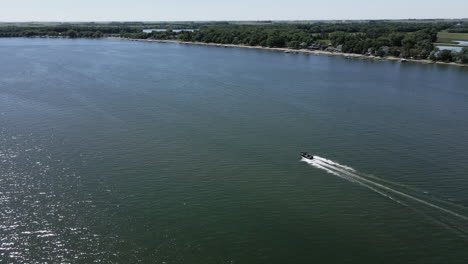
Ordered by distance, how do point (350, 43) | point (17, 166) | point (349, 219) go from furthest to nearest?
1. point (350, 43)
2. point (17, 166)
3. point (349, 219)

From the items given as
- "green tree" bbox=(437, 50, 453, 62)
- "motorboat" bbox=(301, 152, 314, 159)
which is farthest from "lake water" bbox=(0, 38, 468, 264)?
"green tree" bbox=(437, 50, 453, 62)

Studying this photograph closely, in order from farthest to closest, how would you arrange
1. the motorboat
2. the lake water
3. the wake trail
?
the motorboat < the wake trail < the lake water

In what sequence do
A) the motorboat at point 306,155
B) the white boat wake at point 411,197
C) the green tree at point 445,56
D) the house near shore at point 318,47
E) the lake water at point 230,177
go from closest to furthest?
the lake water at point 230,177, the white boat wake at point 411,197, the motorboat at point 306,155, the green tree at point 445,56, the house near shore at point 318,47

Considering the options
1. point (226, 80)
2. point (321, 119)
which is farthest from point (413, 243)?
point (226, 80)

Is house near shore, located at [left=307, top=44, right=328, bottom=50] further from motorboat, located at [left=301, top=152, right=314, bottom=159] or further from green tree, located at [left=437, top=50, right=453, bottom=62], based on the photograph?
motorboat, located at [left=301, top=152, right=314, bottom=159]

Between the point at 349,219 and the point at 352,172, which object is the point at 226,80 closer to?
the point at 352,172

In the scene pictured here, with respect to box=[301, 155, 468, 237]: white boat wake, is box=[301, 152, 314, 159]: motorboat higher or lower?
higher

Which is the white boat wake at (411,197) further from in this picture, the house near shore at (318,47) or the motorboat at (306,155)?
the house near shore at (318,47)

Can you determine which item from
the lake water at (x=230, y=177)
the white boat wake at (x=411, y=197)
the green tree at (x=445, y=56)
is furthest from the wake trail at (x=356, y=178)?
the green tree at (x=445, y=56)
